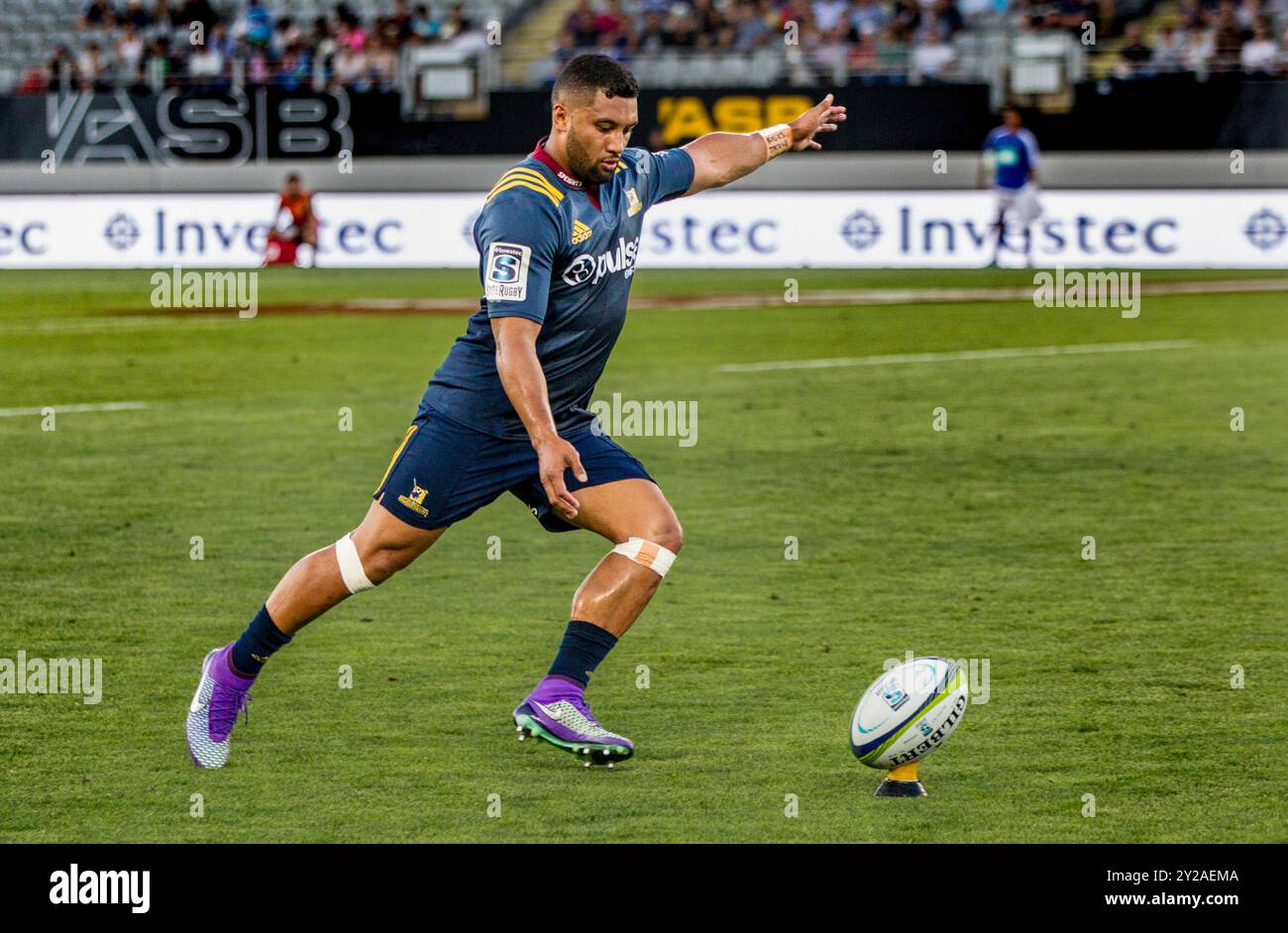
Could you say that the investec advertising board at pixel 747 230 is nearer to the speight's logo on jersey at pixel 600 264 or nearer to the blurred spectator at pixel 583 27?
the blurred spectator at pixel 583 27

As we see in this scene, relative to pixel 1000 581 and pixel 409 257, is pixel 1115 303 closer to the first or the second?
pixel 409 257

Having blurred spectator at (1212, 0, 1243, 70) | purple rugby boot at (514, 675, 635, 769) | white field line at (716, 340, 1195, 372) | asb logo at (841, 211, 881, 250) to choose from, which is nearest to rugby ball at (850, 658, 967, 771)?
purple rugby boot at (514, 675, 635, 769)

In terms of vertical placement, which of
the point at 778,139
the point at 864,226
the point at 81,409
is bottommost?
Answer: the point at 81,409

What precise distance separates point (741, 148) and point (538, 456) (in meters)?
1.77

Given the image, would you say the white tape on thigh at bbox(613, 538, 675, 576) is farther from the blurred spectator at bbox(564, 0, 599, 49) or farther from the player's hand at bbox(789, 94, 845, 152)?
the blurred spectator at bbox(564, 0, 599, 49)

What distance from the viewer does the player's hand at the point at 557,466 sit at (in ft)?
19.3

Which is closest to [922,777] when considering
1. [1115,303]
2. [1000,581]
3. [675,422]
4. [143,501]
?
[1000,581]

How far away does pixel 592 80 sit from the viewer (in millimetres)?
6141

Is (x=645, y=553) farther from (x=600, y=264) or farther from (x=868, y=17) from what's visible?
(x=868, y=17)

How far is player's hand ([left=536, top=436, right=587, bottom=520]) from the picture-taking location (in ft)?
19.3

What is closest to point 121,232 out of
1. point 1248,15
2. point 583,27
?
point 583,27

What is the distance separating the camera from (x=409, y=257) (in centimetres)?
2889

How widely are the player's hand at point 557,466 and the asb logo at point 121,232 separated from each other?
23972 mm

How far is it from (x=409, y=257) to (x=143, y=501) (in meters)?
17.4
